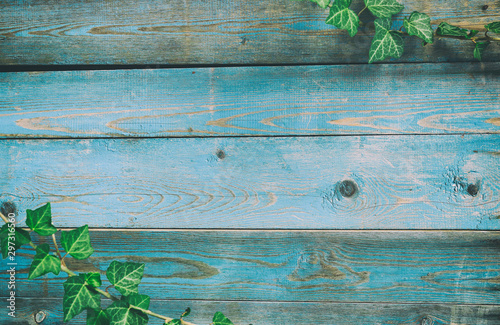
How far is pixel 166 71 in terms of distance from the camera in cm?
85

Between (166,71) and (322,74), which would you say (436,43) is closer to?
(322,74)

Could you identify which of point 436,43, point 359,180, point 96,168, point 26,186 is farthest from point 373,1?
point 26,186

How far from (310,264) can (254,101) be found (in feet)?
1.42

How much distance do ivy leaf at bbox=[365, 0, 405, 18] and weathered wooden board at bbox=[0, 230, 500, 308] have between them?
1.72ft

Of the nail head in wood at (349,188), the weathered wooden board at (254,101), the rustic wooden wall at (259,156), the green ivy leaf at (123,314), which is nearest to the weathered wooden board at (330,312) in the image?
the rustic wooden wall at (259,156)

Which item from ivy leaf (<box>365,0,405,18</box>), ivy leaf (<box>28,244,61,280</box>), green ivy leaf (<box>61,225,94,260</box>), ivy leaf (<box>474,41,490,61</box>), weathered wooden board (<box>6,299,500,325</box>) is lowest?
weathered wooden board (<box>6,299,500,325</box>)

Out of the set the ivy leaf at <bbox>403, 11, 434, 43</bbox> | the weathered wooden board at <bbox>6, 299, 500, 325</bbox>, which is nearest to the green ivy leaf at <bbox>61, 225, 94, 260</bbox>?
the weathered wooden board at <bbox>6, 299, 500, 325</bbox>

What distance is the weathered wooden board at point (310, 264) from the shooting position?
32.7 inches

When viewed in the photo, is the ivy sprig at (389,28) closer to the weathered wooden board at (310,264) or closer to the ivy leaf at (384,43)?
the ivy leaf at (384,43)

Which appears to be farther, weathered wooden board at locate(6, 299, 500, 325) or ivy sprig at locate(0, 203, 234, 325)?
weathered wooden board at locate(6, 299, 500, 325)

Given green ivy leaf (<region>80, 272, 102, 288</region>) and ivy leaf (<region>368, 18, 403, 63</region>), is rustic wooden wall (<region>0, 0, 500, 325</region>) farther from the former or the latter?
green ivy leaf (<region>80, 272, 102, 288</region>)

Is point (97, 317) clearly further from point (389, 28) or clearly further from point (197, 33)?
point (389, 28)

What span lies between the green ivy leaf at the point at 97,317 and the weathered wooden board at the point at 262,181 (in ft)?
0.72

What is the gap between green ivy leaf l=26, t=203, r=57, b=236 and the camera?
0.69 m
